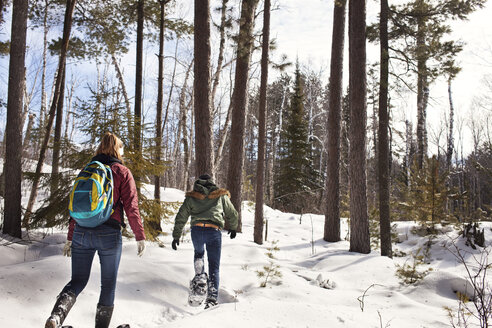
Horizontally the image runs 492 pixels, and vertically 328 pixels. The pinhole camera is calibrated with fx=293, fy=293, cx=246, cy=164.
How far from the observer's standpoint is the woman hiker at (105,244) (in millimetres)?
2596

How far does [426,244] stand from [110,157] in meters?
9.81

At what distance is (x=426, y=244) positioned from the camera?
364 inches

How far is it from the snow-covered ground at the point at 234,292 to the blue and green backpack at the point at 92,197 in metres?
1.26

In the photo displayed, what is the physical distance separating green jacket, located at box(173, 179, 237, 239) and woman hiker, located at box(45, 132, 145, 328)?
1.23m

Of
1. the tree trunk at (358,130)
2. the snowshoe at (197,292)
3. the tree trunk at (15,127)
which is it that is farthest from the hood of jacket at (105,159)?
the tree trunk at (358,130)

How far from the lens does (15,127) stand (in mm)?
6164

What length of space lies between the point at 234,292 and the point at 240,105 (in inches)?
251

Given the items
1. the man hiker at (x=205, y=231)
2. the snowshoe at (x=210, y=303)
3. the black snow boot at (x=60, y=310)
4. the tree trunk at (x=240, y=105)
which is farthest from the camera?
the tree trunk at (x=240, y=105)

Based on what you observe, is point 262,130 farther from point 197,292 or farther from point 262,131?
point 197,292

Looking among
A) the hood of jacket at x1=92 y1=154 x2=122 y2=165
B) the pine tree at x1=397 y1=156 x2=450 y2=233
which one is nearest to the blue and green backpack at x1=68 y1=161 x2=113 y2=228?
the hood of jacket at x1=92 y1=154 x2=122 y2=165

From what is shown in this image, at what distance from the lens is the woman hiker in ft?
8.52

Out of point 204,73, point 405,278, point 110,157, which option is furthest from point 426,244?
point 110,157

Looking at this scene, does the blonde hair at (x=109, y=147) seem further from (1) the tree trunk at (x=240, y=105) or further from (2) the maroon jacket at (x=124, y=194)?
(1) the tree trunk at (x=240, y=105)

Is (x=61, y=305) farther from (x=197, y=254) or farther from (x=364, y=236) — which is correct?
(x=364, y=236)
